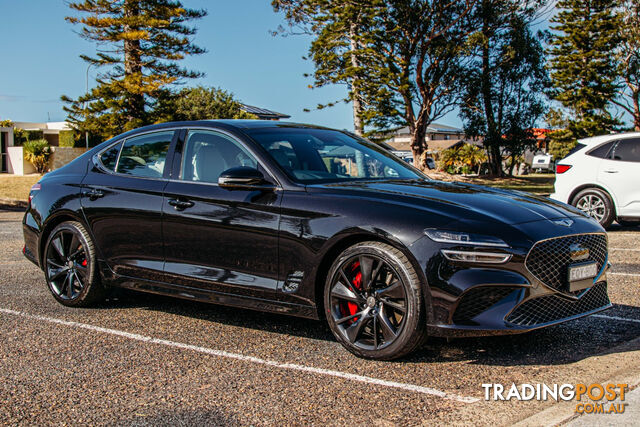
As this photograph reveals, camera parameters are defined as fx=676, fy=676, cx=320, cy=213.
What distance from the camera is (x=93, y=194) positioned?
5859 millimetres

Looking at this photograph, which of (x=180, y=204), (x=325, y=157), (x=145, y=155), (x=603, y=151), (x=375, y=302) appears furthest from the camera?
(x=603, y=151)

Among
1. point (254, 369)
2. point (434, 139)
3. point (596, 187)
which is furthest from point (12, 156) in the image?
point (434, 139)

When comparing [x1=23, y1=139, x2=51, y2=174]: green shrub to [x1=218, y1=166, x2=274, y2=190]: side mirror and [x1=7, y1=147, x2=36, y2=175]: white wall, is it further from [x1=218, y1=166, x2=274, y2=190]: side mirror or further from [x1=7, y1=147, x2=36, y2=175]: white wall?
[x1=218, y1=166, x2=274, y2=190]: side mirror

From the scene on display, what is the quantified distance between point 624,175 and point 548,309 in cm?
833

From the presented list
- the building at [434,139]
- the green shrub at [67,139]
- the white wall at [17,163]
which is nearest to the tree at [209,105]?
the green shrub at [67,139]

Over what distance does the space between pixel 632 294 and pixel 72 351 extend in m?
4.97

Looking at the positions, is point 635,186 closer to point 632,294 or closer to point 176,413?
point 632,294

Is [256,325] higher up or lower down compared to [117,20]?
lower down

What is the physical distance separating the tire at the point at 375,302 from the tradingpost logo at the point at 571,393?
1.95ft

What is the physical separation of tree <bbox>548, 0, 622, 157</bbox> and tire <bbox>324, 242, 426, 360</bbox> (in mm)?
Answer: 43417

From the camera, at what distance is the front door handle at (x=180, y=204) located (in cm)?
514

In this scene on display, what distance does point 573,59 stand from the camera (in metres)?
47.2

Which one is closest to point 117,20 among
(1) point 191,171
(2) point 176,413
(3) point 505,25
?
(3) point 505,25

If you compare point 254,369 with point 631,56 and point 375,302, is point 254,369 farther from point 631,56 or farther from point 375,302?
point 631,56
